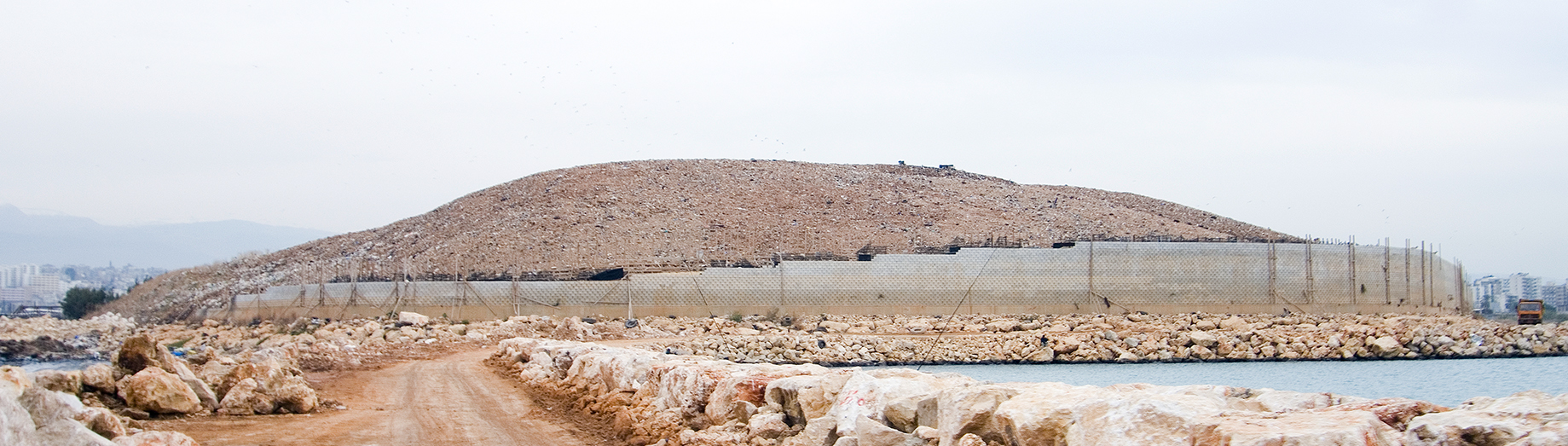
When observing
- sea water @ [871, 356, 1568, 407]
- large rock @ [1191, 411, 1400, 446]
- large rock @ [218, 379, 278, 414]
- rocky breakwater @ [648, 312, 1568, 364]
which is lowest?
sea water @ [871, 356, 1568, 407]

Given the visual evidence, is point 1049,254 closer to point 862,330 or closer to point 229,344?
point 862,330

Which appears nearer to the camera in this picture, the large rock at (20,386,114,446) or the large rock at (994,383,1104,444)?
the large rock at (994,383,1104,444)

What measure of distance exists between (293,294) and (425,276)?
455cm

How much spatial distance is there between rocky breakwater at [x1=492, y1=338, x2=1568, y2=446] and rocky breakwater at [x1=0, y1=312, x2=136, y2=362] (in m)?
28.4

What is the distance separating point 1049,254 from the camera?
41250 mm

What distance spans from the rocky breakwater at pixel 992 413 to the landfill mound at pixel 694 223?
37640mm

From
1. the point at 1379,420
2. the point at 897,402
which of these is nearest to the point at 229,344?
the point at 897,402

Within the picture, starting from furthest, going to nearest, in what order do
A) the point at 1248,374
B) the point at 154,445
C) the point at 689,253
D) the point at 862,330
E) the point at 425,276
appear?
1. the point at 689,253
2. the point at 425,276
3. the point at 862,330
4. the point at 1248,374
5. the point at 154,445

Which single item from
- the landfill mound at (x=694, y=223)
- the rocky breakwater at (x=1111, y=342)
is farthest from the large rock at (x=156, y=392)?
the landfill mound at (x=694, y=223)

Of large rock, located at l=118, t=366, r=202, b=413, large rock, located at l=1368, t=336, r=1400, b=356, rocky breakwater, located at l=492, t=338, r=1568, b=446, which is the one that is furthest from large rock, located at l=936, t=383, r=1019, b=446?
large rock, located at l=1368, t=336, r=1400, b=356

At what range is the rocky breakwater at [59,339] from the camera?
36.0 meters

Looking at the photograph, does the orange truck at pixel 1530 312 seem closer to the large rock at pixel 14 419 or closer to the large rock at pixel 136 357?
the large rock at pixel 136 357

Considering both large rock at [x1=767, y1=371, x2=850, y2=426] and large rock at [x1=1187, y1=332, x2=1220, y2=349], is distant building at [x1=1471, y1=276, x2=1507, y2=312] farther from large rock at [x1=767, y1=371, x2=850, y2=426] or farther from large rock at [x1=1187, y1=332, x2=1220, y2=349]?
large rock at [x1=767, y1=371, x2=850, y2=426]

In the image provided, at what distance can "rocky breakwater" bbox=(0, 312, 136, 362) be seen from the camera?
3600 cm
